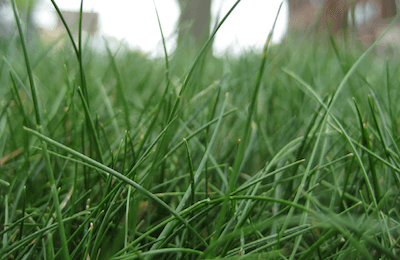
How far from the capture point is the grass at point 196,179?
0.24 metres

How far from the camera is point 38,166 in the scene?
391 millimetres

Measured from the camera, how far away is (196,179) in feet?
0.93

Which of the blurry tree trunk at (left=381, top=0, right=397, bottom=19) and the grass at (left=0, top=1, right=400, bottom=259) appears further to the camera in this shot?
the blurry tree trunk at (left=381, top=0, right=397, bottom=19)

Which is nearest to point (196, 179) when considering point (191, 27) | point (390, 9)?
point (191, 27)

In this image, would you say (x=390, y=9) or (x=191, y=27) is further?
(x=390, y=9)

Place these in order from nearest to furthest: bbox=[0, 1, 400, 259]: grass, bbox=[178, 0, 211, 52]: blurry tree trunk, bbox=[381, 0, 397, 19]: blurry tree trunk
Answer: bbox=[0, 1, 400, 259]: grass, bbox=[178, 0, 211, 52]: blurry tree trunk, bbox=[381, 0, 397, 19]: blurry tree trunk

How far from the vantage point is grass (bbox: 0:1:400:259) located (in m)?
0.24

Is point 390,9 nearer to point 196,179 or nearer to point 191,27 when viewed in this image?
point 191,27

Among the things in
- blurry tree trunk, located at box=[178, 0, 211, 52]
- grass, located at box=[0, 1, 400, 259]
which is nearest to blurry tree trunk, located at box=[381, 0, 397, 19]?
grass, located at box=[0, 1, 400, 259]

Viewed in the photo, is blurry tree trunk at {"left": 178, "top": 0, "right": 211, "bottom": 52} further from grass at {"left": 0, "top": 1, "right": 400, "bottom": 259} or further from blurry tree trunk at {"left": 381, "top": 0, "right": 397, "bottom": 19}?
blurry tree trunk at {"left": 381, "top": 0, "right": 397, "bottom": 19}

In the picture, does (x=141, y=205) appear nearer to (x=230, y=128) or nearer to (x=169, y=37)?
(x=230, y=128)

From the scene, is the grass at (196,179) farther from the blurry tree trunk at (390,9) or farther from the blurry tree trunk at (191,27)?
the blurry tree trunk at (390,9)

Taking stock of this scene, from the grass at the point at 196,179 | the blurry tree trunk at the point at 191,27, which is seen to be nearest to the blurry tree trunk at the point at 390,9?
the grass at the point at 196,179

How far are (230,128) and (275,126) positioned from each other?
92mm
